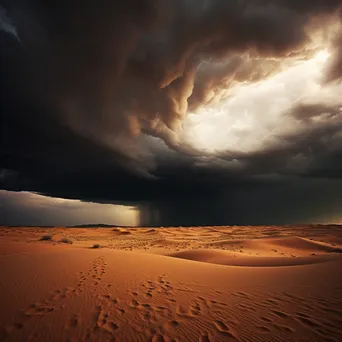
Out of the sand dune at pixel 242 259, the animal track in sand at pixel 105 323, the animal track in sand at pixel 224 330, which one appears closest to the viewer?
the animal track in sand at pixel 224 330

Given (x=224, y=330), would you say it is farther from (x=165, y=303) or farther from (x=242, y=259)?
(x=242, y=259)

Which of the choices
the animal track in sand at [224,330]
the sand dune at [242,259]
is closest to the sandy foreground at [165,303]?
the animal track in sand at [224,330]

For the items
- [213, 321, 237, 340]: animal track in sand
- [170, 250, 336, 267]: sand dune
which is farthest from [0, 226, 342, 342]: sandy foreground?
[170, 250, 336, 267]: sand dune

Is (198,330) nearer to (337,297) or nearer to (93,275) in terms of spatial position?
(337,297)

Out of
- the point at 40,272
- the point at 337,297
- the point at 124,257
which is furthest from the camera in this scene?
the point at 124,257

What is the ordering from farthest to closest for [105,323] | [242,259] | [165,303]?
1. [242,259]
2. [165,303]
3. [105,323]

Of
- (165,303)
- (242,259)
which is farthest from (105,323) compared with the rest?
(242,259)

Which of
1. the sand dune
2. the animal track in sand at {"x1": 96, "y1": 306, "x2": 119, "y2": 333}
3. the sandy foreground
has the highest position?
the sand dune

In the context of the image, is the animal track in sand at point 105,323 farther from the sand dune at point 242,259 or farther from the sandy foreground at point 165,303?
the sand dune at point 242,259

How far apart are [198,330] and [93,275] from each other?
187 inches

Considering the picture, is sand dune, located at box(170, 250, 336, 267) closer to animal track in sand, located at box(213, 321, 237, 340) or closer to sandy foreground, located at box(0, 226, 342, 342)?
sandy foreground, located at box(0, 226, 342, 342)

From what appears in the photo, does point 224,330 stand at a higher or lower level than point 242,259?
lower

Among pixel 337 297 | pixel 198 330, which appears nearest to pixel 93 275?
pixel 198 330

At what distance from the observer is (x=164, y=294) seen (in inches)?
227
